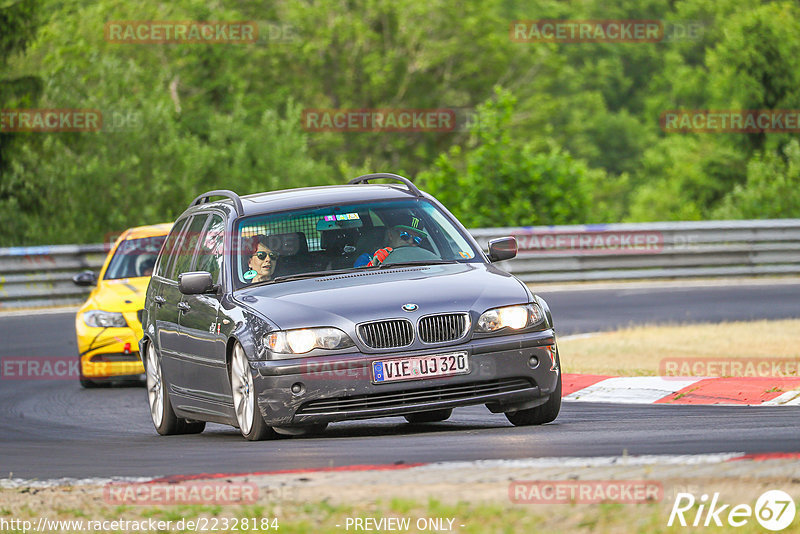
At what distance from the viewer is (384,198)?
10141mm

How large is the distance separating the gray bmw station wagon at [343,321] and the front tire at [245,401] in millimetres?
13

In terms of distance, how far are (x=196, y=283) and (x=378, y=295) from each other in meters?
1.41

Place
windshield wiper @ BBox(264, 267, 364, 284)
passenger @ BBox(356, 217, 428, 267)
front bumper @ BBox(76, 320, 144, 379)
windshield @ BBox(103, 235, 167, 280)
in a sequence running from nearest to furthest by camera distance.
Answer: windshield wiper @ BBox(264, 267, 364, 284), passenger @ BBox(356, 217, 428, 267), front bumper @ BBox(76, 320, 144, 379), windshield @ BBox(103, 235, 167, 280)

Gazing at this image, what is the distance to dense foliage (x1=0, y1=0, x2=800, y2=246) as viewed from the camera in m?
30.7

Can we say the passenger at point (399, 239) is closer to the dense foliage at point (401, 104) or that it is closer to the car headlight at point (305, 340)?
the car headlight at point (305, 340)

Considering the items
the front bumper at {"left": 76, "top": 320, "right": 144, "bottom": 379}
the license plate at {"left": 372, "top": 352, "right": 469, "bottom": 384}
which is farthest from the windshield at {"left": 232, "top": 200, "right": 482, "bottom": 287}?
the front bumper at {"left": 76, "top": 320, "right": 144, "bottom": 379}

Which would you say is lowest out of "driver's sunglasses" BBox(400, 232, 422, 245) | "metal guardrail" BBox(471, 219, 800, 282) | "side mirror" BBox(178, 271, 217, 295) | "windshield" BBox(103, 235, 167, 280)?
"metal guardrail" BBox(471, 219, 800, 282)

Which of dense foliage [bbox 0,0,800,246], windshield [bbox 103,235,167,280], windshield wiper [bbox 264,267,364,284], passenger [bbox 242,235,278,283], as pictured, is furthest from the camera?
dense foliage [bbox 0,0,800,246]

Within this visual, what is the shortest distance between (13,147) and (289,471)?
26.0m

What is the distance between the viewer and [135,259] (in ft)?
52.7

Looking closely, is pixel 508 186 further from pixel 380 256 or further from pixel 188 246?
pixel 380 256

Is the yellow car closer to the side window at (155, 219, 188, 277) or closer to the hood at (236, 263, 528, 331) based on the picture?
the side window at (155, 219, 188, 277)

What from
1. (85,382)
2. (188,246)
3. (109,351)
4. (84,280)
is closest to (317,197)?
(188,246)

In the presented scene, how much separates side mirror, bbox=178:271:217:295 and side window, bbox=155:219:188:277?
1.53 m
